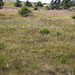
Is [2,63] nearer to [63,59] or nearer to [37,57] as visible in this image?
[37,57]

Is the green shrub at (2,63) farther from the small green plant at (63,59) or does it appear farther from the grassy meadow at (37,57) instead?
the small green plant at (63,59)

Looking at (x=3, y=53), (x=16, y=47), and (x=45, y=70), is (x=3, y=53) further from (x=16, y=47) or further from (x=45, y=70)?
(x=45, y=70)

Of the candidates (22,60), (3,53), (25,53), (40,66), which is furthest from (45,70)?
(3,53)

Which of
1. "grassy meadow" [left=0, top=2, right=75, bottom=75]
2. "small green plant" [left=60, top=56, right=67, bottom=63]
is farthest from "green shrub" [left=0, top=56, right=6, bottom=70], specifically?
"small green plant" [left=60, top=56, right=67, bottom=63]

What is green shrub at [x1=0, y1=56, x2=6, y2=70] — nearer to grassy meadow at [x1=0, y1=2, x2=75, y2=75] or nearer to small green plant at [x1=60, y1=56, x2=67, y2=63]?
grassy meadow at [x1=0, y1=2, x2=75, y2=75]

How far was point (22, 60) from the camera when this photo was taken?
173 inches

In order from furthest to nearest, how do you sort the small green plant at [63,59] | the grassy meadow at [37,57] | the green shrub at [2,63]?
1. the small green plant at [63,59]
2. the green shrub at [2,63]
3. the grassy meadow at [37,57]

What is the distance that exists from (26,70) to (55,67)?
116cm

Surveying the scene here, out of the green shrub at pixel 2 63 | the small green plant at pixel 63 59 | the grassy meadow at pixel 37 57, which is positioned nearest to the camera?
the grassy meadow at pixel 37 57

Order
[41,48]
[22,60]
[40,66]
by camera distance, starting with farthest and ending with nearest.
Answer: [41,48] → [22,60] → [40,66]

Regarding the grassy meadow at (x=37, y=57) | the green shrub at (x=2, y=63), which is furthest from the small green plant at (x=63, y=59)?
the green shrub at (x=2, y=63)

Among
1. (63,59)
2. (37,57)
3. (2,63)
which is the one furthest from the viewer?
(37,57)

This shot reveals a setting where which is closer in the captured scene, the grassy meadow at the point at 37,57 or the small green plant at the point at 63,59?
the grassy meadow at the point at 37,57

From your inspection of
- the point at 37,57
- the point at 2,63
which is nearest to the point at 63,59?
the point at 37,57
